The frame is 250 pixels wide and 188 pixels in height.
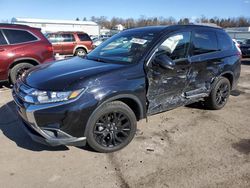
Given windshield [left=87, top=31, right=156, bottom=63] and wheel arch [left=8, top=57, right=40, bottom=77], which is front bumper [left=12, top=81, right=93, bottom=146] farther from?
wheel arch [left=8, top=57, right=40, bottom=77]

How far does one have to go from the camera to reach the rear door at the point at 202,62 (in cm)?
484

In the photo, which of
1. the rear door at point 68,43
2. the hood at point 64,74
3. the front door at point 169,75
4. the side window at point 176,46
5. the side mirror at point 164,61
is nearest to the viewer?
the hood at point 64,74

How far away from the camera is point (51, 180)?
128 inches

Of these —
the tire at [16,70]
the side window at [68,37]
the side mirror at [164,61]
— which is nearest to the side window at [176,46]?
the side mirror at [164,61]

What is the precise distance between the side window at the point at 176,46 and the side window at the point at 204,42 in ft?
0.66

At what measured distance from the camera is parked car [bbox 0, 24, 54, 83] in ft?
23.3

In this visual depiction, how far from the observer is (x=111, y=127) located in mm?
3871

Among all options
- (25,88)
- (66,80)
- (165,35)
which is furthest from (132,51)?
(25,88)

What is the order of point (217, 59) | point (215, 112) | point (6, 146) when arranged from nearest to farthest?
1. point (6, 146)
2. point (217, 59)
3. point (215, 112)

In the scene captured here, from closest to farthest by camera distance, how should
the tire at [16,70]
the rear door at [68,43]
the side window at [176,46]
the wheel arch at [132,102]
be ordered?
the wheel arch at [132,102] < the side window at [176,46] < the tire at [16,70] < the rear door at [68,43]

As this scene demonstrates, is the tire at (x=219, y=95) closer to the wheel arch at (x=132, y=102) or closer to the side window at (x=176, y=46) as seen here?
the side window at (x=176, y=46)

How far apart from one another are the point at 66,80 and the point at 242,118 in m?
3.72

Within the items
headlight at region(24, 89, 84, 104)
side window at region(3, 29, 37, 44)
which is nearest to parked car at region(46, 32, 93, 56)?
side window at region(3, 29, 37, 44)

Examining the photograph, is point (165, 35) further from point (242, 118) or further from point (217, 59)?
point (242, 118)
